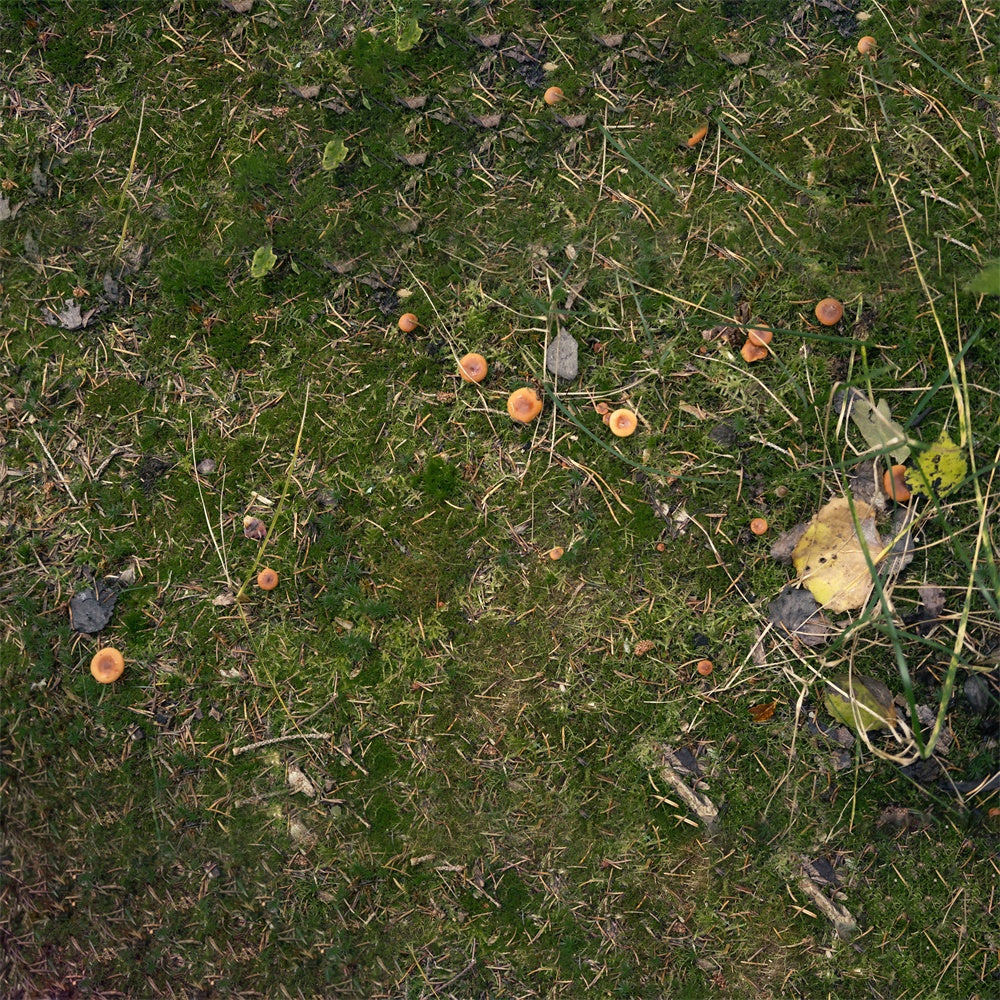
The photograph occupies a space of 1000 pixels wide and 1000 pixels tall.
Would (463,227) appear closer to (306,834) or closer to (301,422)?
(301,422)

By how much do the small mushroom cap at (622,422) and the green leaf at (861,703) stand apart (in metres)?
1.52

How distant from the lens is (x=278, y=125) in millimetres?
3600

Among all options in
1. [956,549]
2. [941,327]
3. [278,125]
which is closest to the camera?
[956,549]

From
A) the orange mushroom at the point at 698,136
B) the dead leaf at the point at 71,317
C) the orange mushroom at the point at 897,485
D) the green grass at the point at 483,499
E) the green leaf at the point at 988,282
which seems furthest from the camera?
the dead leaf at the point at 71,317

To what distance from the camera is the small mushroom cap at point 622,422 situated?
3.37 m

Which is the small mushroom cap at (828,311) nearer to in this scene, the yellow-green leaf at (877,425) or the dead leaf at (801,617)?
the yellow-green leaf at (877,425)

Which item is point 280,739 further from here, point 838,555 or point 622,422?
point 838,555

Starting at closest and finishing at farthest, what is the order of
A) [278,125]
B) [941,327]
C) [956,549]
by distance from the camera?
[956,549] → [941,327] → [278,125]

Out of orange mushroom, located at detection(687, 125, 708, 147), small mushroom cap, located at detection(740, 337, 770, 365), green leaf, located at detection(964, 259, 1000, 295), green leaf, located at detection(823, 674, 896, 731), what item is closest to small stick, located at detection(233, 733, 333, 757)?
green leaf, located at detection(823, 674, 896, 731)

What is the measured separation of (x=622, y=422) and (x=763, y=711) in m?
1.53

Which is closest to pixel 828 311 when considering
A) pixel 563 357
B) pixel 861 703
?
pixel 563 357

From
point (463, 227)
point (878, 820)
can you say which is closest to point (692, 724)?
point (878, 820)

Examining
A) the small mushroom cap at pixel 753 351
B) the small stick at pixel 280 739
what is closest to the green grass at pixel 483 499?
the small stick at pixel 280 739

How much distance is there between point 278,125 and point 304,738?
3082 millimetres
